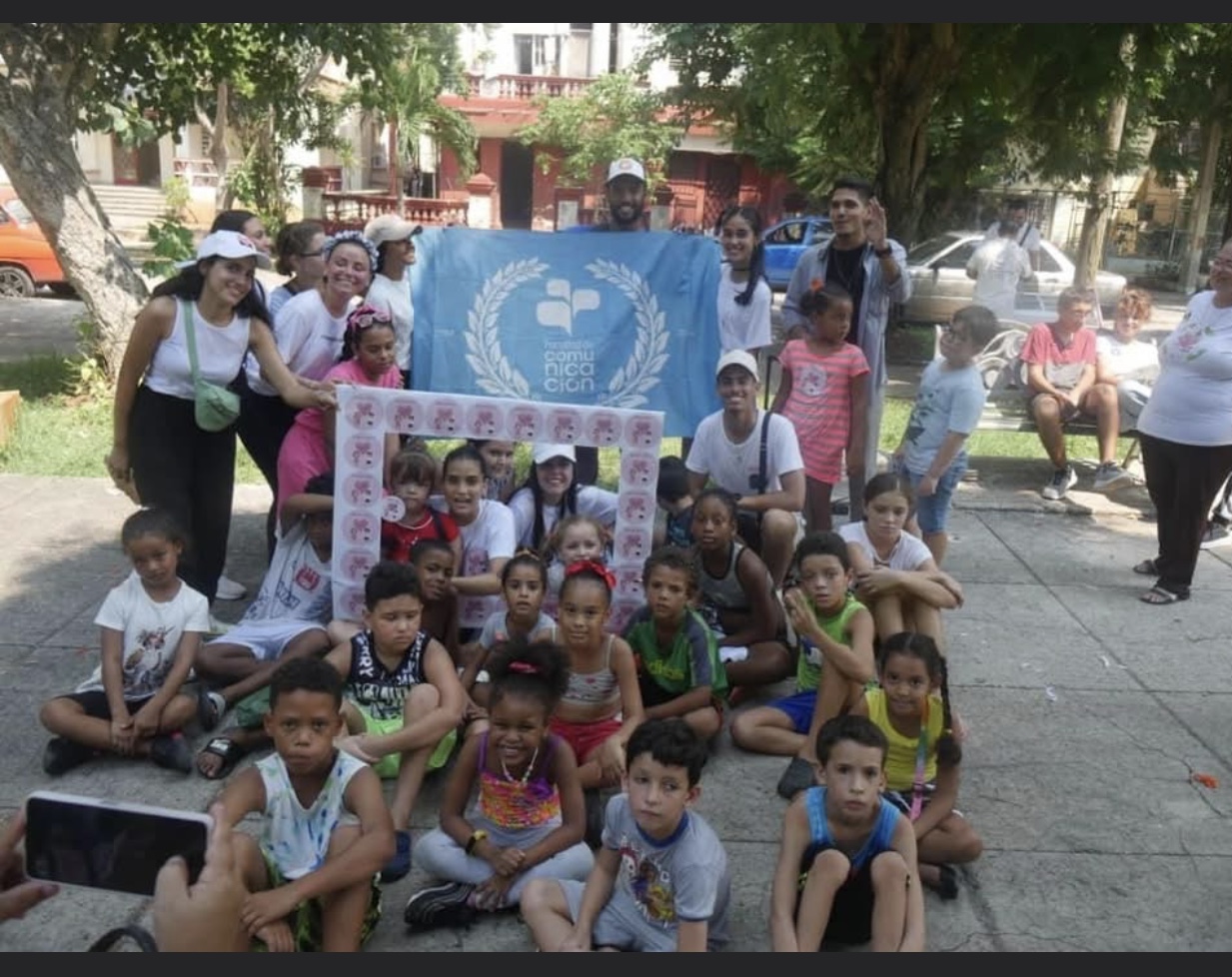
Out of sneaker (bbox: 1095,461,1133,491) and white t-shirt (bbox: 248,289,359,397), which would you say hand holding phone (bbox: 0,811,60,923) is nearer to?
white t-shirt (bbox: 248,289,359,397)

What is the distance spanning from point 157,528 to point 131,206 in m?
27.9

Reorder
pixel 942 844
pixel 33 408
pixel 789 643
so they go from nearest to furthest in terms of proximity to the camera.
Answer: pixel 942 844
pixel 789 643
pixel 33 408

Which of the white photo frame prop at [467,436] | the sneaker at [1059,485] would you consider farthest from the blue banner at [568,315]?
the sneaker at [1059,485]

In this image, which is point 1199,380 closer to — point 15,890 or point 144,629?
point 144,629

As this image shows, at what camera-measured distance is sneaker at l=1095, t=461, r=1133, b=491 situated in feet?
24.8

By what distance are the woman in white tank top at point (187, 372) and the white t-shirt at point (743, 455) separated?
65.1 inches

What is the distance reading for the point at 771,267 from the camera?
1828cm

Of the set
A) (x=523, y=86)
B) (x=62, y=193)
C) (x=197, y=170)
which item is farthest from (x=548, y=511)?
(x=197, y=170)

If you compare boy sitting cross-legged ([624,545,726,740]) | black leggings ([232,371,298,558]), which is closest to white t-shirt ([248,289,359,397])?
black leggings ([232,371,298,558])

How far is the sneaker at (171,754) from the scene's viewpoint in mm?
3801

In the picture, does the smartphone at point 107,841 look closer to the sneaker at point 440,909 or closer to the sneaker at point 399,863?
the sneaker at point 440,909

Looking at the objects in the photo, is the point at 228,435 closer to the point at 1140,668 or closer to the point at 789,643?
the point at 789,643

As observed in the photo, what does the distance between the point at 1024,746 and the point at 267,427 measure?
3.53 meters

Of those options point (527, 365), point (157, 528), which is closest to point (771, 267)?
point (527, 365)
